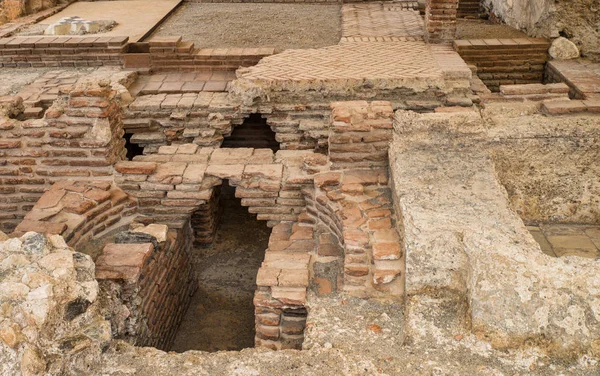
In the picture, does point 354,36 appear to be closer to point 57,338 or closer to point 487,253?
point 487,253

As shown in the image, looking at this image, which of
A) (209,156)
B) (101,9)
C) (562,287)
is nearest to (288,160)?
(209,156)

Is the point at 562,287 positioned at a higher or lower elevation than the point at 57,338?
higher

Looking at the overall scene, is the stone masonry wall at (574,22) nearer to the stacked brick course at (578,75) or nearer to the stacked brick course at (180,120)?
the stacked brick course at (578,75)

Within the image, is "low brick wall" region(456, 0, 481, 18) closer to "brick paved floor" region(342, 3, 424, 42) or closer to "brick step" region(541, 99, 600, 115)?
"brick paved floor" region(342, 3, 424, 42)

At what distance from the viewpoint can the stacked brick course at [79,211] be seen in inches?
148

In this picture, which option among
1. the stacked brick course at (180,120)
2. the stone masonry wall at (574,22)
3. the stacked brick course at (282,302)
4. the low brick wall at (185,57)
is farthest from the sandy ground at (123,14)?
the stone masonry wall at (574,22)

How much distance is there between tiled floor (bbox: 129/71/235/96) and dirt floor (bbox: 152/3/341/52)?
764 mm

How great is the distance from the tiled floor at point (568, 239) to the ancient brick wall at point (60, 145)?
3348mm

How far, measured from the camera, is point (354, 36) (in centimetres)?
698

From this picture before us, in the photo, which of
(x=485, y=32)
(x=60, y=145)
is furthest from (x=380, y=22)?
(x=60, y=145)

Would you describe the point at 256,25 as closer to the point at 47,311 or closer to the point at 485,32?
the point at 485,32

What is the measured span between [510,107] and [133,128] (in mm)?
3565

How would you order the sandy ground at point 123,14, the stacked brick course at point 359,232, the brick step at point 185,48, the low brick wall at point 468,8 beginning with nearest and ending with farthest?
the stacked brick course at point 359,232, the brick step at point 185,48, the sandy ground at point 123,14, the low brick wall at point 468,8

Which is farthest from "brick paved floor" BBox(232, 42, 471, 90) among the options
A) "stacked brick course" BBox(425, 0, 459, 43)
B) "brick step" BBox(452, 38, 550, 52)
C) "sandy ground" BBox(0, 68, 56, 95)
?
"sandy ground" BBox(0, 68, 56, 95)
